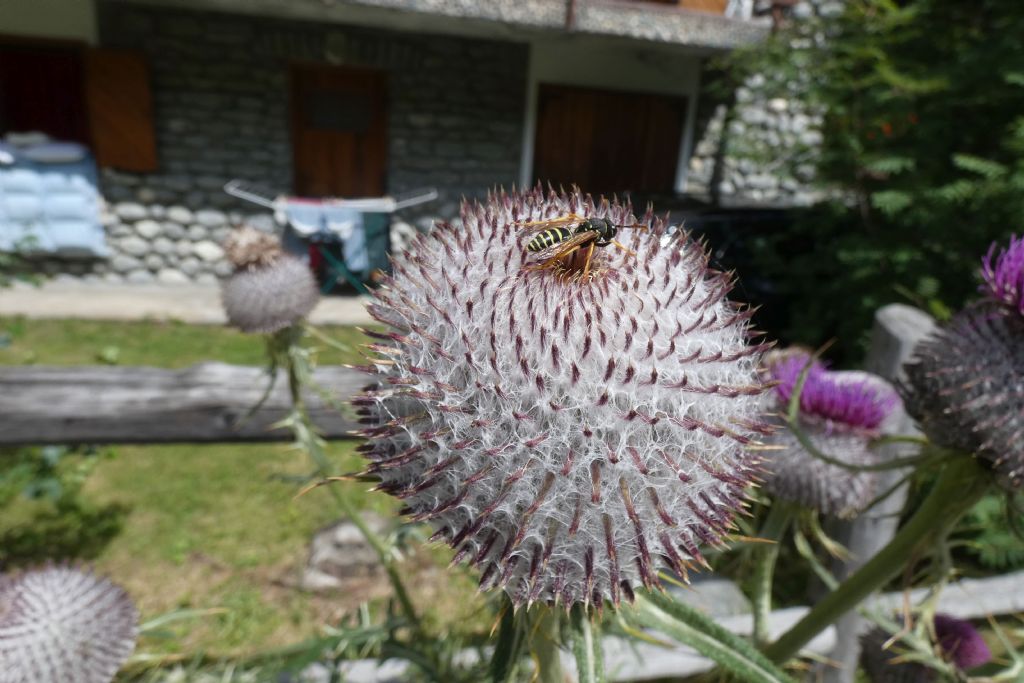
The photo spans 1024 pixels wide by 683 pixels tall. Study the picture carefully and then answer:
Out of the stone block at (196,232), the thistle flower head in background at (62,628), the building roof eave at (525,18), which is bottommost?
the stone block at (196,232)

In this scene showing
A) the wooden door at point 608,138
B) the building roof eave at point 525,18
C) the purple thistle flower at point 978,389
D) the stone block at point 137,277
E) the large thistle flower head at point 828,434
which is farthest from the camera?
the wooden door at point 608,138

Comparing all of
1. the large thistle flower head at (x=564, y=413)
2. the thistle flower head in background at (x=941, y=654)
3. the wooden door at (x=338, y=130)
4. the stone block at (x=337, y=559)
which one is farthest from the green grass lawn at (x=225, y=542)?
the wooden door at (x=338, y=130)

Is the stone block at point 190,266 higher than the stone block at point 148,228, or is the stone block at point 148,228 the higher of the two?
the stone block at point 148,228

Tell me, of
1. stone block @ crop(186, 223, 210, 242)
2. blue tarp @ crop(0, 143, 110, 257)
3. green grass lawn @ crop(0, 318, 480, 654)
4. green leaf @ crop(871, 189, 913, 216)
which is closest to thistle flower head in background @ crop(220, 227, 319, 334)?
green grass lawn @ crop(0, 318, 480, 654)

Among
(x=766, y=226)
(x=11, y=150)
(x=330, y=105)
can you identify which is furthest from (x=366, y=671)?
(x=11, y=150)

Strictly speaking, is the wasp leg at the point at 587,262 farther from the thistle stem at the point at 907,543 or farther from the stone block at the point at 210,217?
the stone block at the point at 210,217

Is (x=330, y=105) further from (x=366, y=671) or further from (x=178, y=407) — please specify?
(x=366, y=671)

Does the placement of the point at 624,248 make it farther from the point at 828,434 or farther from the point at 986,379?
the point at 828,434
